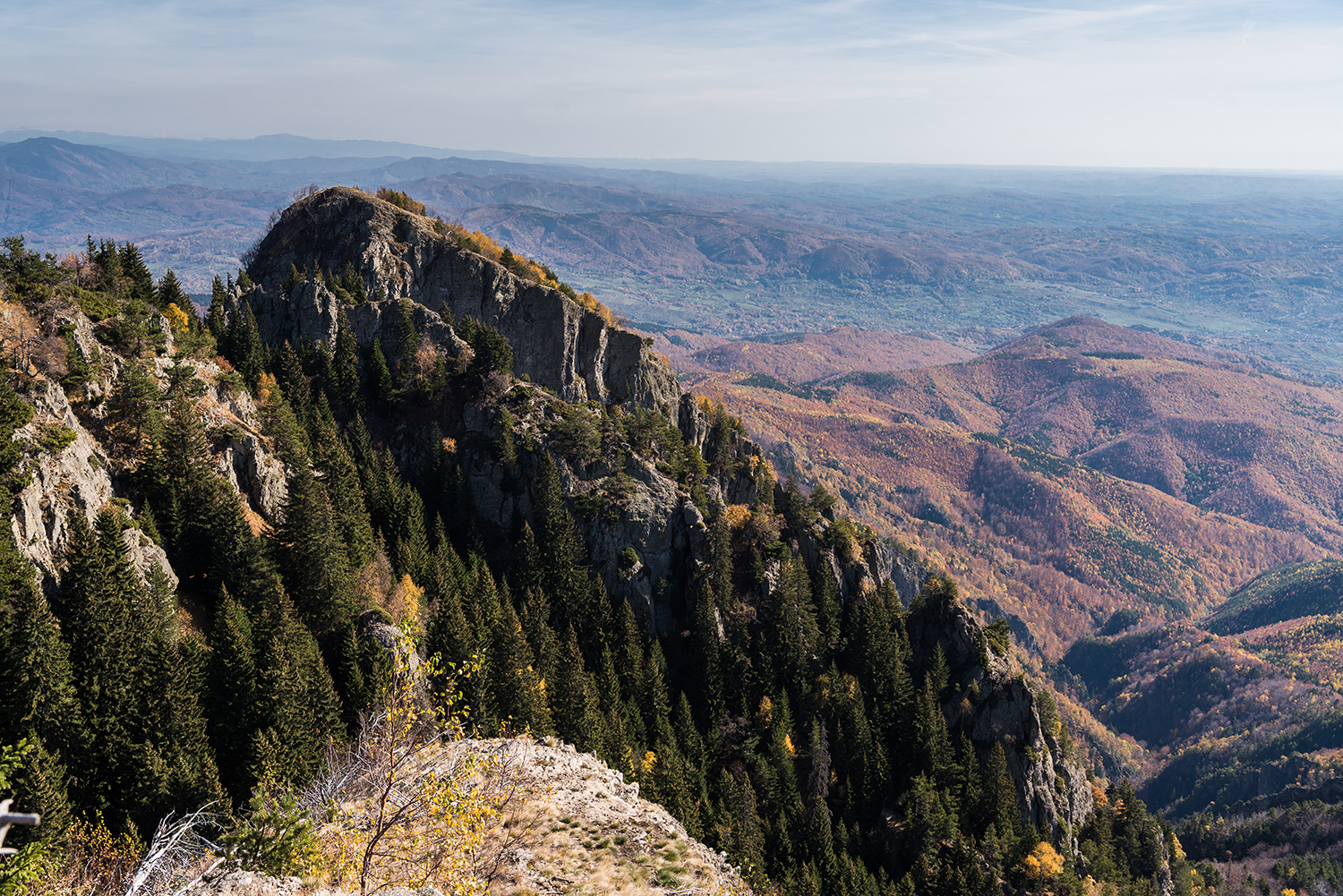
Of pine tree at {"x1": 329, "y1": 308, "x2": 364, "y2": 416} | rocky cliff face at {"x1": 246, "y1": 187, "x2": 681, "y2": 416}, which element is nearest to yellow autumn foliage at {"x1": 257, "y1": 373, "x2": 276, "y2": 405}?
pine tree at {"x1": 329, "y1": 308, "x2": 364, "y2": 416}

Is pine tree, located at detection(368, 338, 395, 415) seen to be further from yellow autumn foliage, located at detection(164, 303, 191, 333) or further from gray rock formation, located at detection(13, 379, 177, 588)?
gray rock formation, located at detection(13, 379, 177, 588)

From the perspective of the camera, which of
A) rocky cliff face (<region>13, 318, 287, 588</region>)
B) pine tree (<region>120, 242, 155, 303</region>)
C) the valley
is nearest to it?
rocky cliff face (<region>13, 318, 287, 588</region>)

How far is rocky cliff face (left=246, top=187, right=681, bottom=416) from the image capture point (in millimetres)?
86938

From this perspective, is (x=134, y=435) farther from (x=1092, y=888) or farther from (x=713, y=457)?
(x=1092, y=888)

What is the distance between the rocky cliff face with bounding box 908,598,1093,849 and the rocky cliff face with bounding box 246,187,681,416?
1881 inches

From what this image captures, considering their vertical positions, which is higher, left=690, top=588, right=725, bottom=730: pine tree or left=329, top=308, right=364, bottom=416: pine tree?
left=329, top=308, right=364, bottom=416: pine tree

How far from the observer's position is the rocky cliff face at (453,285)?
86938 mm

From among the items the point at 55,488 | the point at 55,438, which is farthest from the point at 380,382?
the point at 55,488

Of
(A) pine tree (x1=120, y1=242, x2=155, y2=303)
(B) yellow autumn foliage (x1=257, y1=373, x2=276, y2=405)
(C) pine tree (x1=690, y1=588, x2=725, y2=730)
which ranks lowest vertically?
(C) pine tree (x1=690, y1=588, x2=725, y2=730)

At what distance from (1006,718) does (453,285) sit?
82983 millimetres

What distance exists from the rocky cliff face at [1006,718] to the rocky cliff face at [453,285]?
157ft

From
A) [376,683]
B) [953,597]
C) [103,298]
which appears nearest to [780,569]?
[953,597]

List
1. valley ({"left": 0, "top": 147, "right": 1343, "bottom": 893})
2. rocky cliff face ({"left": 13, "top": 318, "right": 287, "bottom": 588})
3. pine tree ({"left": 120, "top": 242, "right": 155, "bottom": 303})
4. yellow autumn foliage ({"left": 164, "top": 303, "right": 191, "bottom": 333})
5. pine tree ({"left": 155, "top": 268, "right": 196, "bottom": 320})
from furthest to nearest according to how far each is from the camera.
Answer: pine tree ({"left": 155, "top": 268, "right": 196, "bottom": 320}), yellow autumn foliage ({"left": 164, "top": 303, "right": 191, "bottom": 333}), pine tree ({"left": 120, "top": 242, "right": 155, "bottom": 303}), valley ({"left": 0, "top": 147, "right": 1343, "bottom": 893}), rocky cliff face ({"left": 13, "top": 318, "right": 287, "bottom": 588})

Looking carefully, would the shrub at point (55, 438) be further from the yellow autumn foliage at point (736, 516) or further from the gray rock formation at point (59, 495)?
the yellow autumn foliage at point (736, 516)
